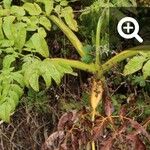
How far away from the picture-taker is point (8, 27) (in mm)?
1948

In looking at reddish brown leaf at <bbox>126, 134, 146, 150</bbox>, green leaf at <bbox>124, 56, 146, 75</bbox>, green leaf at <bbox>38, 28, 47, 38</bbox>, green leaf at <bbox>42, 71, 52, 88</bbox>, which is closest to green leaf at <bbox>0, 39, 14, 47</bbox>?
green leaf at <bbox>38, 28, 47, 38</bbox>

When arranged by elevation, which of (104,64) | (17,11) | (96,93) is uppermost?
(17,11)

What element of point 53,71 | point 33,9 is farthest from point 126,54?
point 33,9

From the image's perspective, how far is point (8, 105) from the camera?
72.0 inches

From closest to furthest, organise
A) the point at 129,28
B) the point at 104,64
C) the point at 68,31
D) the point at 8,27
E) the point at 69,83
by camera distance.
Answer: the point at 8,27
the point at 104,64
the point at 68,31
the point at 129,28
the point at 69,83

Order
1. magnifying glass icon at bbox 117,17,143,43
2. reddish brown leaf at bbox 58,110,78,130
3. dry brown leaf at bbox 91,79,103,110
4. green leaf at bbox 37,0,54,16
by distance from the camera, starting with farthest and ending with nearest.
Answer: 1. magnifying glass icon at bbox 117,17,143,43
2. green leaf at bbox 37,0,54,16
3. dry brown leaf at bbox 91,79,103,110
4. reddish brown leaf at bbox 58,110,78,130

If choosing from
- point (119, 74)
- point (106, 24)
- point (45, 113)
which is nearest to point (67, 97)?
point (45, 113)

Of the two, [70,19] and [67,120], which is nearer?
[67,120]

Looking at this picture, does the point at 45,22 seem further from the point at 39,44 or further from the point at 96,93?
the point at 96,93

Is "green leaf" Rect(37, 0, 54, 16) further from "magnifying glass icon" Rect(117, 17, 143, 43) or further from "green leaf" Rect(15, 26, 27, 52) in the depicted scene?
"magnifying glass icon" Rect(117, 17, 143, 43)

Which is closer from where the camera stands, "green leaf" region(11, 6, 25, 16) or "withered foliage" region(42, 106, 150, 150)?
"withered foliage" region(42, 106, 150, 150)

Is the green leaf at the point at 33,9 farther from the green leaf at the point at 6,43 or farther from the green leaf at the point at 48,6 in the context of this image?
the green leaf at the point at 6,43

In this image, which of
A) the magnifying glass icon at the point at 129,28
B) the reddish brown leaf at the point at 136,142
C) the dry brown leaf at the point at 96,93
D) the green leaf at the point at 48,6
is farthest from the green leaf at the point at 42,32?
the reddish brown leaf at the point at 136,142

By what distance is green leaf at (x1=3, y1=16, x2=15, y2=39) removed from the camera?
1952mm
